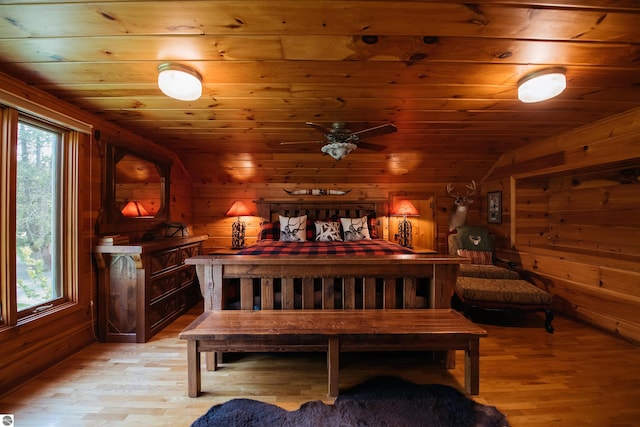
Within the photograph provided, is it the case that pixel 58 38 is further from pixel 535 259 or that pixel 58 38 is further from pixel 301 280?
pixel 535 259

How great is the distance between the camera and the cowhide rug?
4.49ft

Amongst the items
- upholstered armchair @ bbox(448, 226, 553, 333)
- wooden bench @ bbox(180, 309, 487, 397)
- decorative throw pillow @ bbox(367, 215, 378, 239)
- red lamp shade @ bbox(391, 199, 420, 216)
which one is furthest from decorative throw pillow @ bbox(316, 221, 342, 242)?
wooden bench @ bbox(180, 309, 487, 397)

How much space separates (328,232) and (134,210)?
234 centimetres

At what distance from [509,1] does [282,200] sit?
3.35 metres

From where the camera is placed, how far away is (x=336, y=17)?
1.21 meters

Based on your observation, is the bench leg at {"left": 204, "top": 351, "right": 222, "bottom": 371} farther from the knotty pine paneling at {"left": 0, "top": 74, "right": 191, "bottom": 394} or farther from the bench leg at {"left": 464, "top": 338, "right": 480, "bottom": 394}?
the bench leg at {"left": 464, "top": 338, "right": 480, "bottom": 394}

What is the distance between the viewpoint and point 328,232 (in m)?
3.66

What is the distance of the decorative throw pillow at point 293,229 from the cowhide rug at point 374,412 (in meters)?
2.19

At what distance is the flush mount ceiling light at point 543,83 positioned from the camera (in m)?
1.63

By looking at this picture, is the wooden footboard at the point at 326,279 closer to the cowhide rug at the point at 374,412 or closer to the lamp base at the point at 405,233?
the cowhide rug at the point at 374,412

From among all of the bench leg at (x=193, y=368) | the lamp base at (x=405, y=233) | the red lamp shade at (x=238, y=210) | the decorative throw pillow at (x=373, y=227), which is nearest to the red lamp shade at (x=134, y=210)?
the red lamp shade at (x=238, y=210)

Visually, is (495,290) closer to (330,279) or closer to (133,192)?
(330,279)

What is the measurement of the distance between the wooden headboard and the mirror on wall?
1336 mm

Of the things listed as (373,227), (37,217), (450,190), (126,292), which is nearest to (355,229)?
(373,227)
